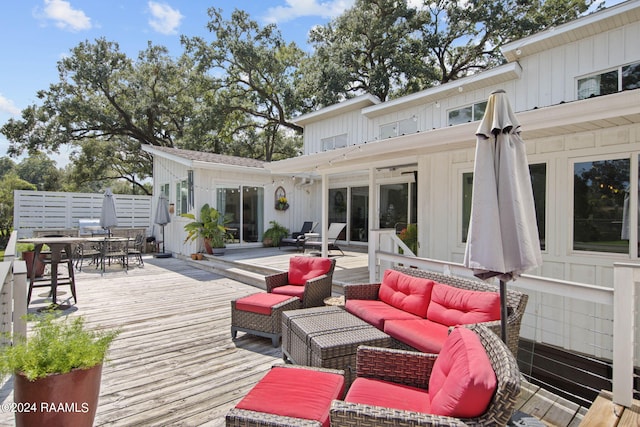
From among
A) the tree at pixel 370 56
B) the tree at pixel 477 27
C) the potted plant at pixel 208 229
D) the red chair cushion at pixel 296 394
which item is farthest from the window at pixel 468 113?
the tree at pixel 477 27

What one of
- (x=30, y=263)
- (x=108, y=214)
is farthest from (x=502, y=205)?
(x=108, y=214)

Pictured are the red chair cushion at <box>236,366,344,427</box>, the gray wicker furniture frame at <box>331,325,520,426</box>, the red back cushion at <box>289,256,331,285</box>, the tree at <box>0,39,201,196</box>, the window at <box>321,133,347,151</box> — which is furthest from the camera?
the tree at <box>0,39,201,196</box>

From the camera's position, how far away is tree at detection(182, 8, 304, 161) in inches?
722

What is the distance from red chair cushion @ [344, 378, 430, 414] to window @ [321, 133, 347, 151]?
1021 centimetres

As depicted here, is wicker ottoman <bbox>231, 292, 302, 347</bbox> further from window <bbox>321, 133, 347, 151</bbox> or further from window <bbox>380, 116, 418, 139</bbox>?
window <bbox>321, 133, 347, 151</bbox>

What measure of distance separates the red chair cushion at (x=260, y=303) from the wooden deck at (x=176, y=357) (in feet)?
1.43

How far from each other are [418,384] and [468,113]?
8.22 metres

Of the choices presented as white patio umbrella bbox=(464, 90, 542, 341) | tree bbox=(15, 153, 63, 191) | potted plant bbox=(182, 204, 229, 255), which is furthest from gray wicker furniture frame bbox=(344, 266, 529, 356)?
tree bbox=(15, 153, 63, 191)

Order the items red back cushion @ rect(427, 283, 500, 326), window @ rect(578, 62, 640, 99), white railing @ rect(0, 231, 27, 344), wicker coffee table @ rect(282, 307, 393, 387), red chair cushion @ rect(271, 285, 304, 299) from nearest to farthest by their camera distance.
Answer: wicker coffee table @ rect(282, 307, 393, 387) → red back cushion @ rect(427, 283, 500, 326) → white railing @ rect(0, 231, 27, 344) → red chair cushion @ rect(271, 285, 304, 299) → window @ rect(578, 62, 640, 99)

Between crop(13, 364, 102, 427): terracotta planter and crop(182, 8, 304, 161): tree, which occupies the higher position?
crop(182, 8, 304, 161): tree

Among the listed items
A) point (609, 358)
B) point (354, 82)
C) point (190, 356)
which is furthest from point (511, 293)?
point (354, 82)

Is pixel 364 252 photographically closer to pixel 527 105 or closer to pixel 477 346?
pixel 527 105

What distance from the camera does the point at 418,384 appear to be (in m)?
2.23

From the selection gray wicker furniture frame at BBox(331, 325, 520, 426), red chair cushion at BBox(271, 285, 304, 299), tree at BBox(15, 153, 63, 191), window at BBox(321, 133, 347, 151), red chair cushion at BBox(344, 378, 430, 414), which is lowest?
red chair cushion at BBox(344, 378, 430, 414)
